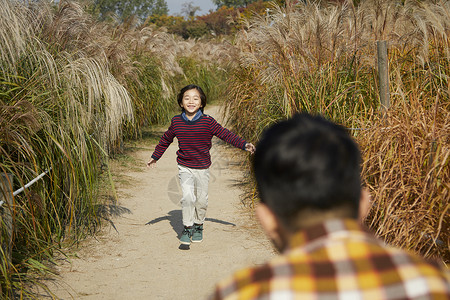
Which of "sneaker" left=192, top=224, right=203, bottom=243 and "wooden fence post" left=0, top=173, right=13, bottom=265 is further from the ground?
"wooden fence post" left=0, top=173, right=13, bottom=265

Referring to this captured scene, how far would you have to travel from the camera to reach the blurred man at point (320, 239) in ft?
2.87

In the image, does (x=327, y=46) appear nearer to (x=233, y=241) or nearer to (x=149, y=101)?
(x=233, y=241)

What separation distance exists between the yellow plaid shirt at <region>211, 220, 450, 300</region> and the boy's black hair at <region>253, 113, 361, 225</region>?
65 mm

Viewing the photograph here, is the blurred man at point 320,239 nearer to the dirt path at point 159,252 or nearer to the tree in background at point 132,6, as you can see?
the dirt path at point 159,252

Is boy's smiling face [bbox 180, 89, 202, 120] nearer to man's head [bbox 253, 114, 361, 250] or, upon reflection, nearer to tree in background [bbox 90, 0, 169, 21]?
man's head [bbox 253, 114, 361, 250]

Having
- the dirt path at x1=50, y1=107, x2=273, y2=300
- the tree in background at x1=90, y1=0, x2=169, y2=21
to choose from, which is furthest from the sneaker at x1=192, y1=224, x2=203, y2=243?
the tree in background at x1=90, y1=0, x2=169, y2=21

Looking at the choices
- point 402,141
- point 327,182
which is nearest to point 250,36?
point 402,141

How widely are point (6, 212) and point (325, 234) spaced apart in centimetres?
300

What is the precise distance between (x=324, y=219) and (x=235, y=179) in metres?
6.83

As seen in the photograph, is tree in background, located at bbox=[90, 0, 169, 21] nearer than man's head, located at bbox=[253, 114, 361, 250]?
No

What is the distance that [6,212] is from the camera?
3406mm

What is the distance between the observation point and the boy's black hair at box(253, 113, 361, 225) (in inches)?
36.6

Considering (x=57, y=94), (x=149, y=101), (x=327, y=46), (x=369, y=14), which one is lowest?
(x=149, y=101)

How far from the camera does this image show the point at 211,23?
62.0 metres
